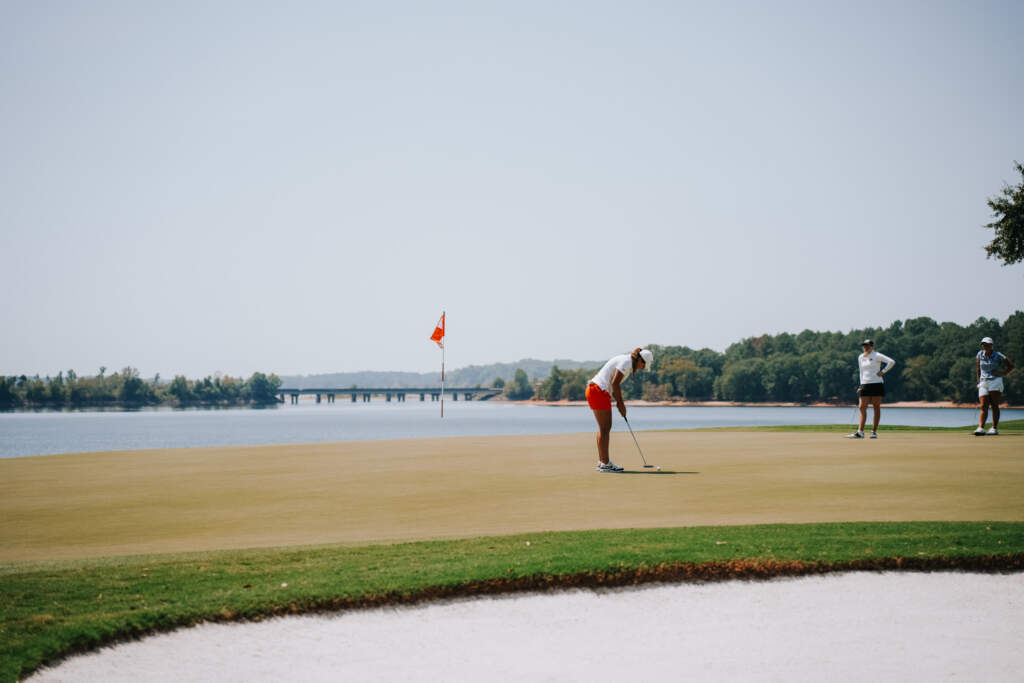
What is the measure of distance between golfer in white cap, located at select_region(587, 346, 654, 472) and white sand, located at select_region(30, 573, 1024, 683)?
682 centimetres

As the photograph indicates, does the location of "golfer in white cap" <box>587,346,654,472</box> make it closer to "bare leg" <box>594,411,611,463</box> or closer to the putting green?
"bare leg" <box>594,411,611,463</box>

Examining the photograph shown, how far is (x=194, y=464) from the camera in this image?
17.2m

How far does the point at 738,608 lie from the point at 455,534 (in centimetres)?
323

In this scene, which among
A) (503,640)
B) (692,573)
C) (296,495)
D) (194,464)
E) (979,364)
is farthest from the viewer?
(979,364)

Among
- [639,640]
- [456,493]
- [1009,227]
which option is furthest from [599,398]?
[1009,227]

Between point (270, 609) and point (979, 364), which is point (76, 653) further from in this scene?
point (979, 364)

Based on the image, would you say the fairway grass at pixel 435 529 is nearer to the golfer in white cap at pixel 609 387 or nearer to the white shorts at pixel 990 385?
the golfer in white cap at pixel 609 387

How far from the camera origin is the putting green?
31.2 ft

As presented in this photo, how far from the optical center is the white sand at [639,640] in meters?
5.73

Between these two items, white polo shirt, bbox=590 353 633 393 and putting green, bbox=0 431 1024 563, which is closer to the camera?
putting green, bbox=0 431 1024 563

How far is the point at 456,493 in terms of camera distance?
39.8 ft

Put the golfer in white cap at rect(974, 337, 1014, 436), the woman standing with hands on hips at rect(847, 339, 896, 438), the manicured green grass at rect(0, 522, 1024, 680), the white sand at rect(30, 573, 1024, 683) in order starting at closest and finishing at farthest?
the white sand at rect(30, 573, 1024, 683), the manicured green grass at rect(0, 522, 1024, 680), the woman standing with hands on hips at rect(847, 339, 896, 438), the golfer in white cap at rect(974, 337, 1014, 436)

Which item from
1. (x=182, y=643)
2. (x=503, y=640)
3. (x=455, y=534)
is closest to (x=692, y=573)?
(x=503, y=640)

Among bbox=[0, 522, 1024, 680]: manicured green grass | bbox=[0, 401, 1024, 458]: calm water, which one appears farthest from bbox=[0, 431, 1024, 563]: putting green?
bbox=[0, 401, 1024, 458]: calm water
